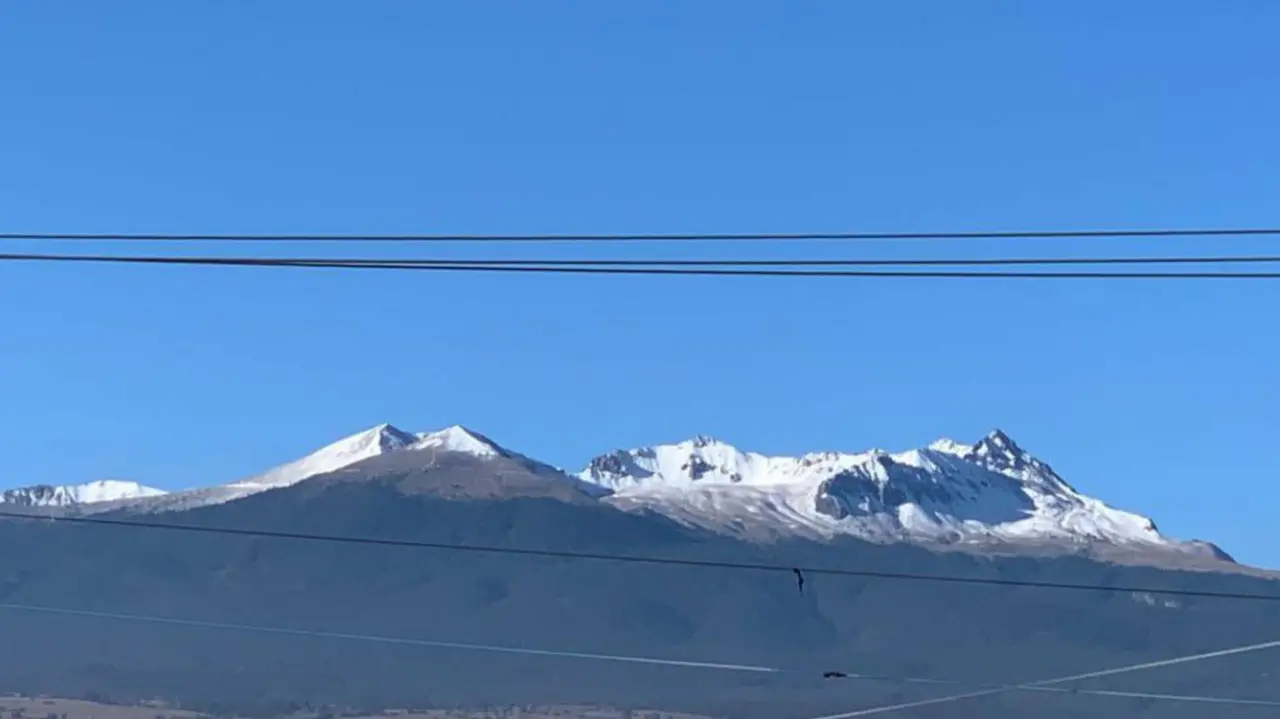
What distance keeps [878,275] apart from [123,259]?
34.9 feet

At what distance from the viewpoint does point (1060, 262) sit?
3036cm

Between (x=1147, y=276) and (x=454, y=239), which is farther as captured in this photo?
(x=1147, y=276)

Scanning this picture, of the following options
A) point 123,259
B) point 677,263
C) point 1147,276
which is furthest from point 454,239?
point 1147,276

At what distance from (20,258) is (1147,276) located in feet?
54.6

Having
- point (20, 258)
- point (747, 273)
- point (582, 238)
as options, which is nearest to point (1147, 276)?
point (747, 273)

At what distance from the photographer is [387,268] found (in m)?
29.3

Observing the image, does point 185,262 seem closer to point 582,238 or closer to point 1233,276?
point 582,238

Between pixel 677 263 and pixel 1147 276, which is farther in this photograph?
pixel 1147 276

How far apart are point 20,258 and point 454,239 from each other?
7.30 m

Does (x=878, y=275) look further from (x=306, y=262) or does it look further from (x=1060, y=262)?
(x=306, y=262)

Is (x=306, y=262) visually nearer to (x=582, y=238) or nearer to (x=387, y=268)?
(x=387, y=268)

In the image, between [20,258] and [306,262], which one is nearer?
[306,262]

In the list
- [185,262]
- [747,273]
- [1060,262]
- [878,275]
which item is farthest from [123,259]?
[1060,262]

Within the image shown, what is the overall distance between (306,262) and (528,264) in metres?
2.96
